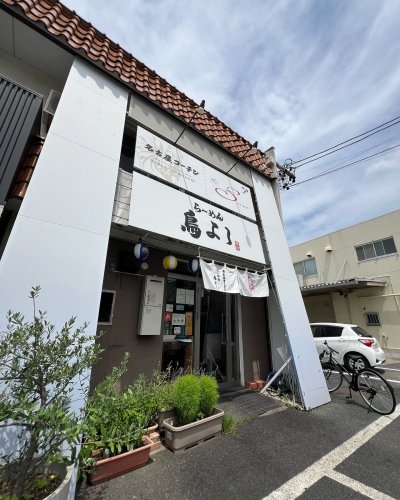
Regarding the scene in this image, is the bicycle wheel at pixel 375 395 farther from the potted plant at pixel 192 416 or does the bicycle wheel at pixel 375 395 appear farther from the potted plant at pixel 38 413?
the potted plant at pixel 38 413

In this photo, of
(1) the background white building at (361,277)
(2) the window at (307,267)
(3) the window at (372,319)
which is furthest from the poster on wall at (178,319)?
(2) the window at (307,267)

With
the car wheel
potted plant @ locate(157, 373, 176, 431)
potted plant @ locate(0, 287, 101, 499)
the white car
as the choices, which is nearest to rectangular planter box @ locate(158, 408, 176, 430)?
potted plant @ locate(157, 373, 176, 431)

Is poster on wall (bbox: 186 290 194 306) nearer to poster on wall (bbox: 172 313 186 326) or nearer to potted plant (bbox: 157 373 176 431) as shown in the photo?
poster on wall (bbox: 172 313 186 326)

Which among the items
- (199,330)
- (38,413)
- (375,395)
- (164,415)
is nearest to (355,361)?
(375,395)

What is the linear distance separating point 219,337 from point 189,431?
11.3 ft

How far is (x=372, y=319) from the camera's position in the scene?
1378 cm

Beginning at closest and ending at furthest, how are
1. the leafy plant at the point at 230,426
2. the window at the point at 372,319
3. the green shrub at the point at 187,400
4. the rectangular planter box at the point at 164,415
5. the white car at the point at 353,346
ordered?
the green shrub at the point at 187,400
the rectangular planter box at the point at 164,415
the leafy plant at the point at 230,426
the white car at the point at 353,346
the window at the point at 372,319

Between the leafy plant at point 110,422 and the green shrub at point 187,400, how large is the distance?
0.52m

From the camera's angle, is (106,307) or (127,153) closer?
(106,307)

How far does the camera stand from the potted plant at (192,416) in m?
3.31

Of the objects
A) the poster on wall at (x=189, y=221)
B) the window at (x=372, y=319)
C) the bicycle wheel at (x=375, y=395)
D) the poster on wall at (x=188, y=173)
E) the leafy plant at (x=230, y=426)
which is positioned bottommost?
the leafy plant at (x=230, y=426)

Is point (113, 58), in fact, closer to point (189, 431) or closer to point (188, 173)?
point (188, 173)

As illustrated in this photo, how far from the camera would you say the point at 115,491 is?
98.9 inches

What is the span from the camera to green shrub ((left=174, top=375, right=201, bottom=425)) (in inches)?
135
